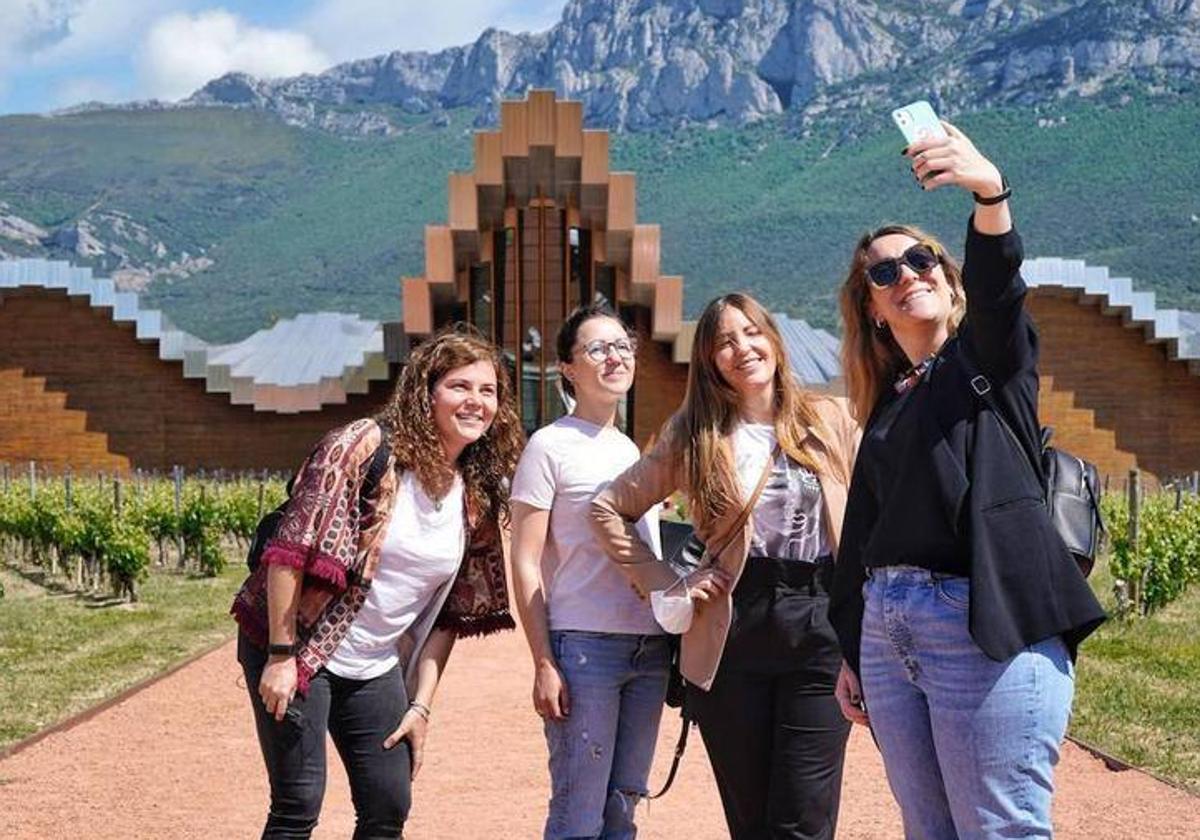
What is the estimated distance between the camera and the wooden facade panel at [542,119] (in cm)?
2659

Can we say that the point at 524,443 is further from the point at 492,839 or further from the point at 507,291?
the point at 507,291

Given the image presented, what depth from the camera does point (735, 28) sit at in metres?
137

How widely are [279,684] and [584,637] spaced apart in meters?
0.80

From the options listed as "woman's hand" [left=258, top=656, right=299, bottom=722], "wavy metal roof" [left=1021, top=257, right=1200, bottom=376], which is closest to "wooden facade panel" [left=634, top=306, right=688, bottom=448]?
"wavy metal roof" [left=1021, top=257, right=1200, bottom=376]

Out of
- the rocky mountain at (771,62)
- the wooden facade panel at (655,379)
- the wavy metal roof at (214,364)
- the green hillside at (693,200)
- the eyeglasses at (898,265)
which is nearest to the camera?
the eyeglasses at (898,265)

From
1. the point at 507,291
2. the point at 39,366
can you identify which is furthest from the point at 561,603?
the point at 39,366

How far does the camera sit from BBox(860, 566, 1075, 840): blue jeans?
3.15m

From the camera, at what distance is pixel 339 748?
4348 millimetres

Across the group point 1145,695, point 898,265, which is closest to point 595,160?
point 1145,695

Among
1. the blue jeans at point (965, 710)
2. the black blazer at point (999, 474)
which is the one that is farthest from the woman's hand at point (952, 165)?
the blue jeans at point (965, 710)

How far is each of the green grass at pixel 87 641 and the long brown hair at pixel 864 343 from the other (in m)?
6.64

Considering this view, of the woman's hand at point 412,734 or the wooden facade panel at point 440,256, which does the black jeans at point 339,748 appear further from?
the wooden facade panel at point 440,256

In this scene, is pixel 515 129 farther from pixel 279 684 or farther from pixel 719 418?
pixel 279 684

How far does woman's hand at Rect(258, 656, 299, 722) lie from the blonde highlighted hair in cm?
107
